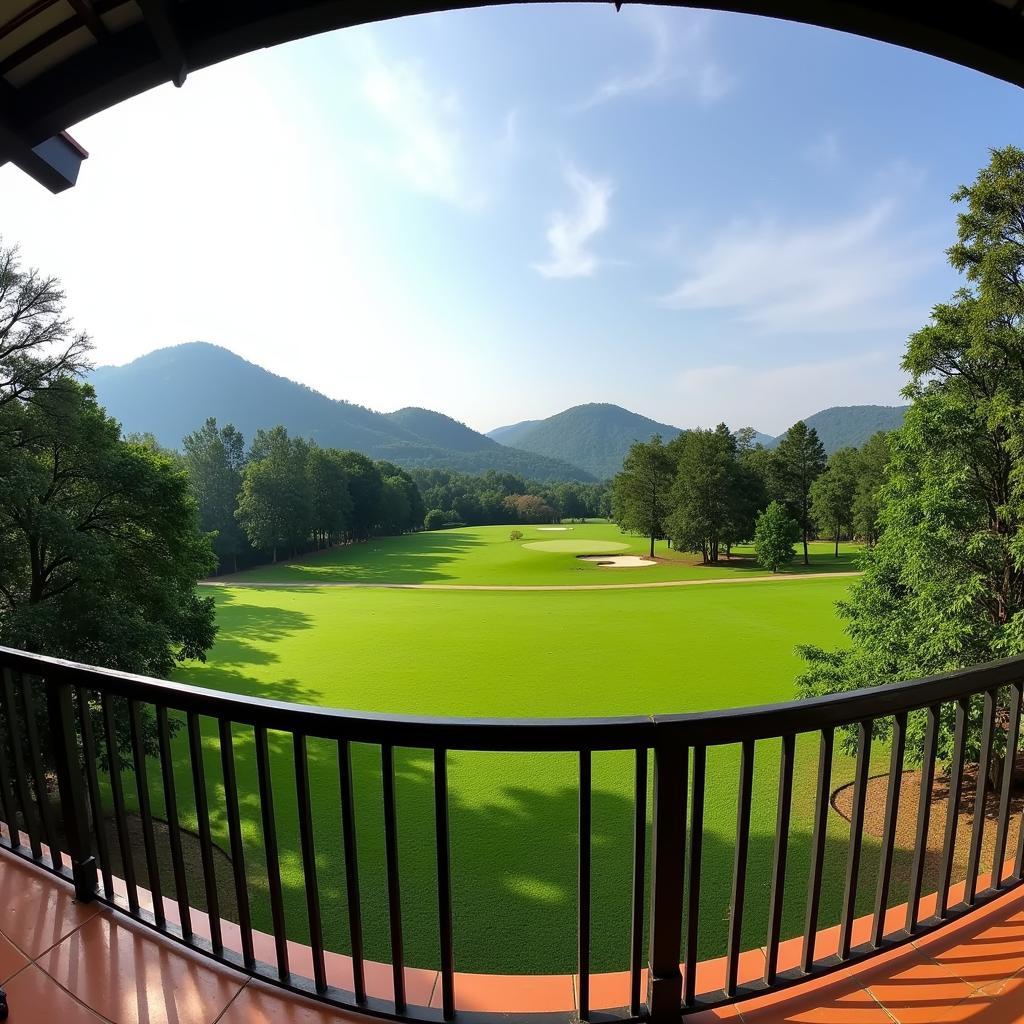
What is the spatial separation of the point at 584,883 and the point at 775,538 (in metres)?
28.4

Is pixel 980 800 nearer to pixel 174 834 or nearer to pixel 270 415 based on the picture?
pixel 174 834

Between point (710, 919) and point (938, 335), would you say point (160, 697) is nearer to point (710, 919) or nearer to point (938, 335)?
point (710, 919)

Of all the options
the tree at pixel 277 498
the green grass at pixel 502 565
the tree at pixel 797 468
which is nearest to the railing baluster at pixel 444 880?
the green grass at pixel 502 565

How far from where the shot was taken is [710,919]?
15.2ft

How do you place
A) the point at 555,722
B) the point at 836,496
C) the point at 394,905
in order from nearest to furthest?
the point at 555,722 < the point at 394,905 < the point at 836,496

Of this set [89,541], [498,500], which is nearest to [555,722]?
[89,541]

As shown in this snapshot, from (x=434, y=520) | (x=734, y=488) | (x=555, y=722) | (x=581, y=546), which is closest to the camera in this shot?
(x=555, y=722)

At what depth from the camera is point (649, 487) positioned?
1346 inches

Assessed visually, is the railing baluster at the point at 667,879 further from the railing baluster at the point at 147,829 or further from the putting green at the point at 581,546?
the putting green at the point at 581,546

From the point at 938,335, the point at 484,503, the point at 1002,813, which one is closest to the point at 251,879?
the point at 1002,813

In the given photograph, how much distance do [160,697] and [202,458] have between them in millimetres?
47199

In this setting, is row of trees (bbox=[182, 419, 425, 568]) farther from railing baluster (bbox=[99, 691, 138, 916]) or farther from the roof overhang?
railing baluster (bbox=[99, 691, 138, 916])

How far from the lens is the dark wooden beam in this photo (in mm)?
1729

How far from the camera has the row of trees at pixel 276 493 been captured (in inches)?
1512
